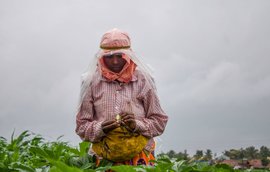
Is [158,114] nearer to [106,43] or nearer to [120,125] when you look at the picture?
[120,125]

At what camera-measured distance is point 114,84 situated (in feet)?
11.2

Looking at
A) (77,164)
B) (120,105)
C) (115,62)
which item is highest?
(115,62)

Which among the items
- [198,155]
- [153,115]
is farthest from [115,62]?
[198,155]

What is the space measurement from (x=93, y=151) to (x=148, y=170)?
1.21m

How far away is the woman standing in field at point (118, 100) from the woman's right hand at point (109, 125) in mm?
49

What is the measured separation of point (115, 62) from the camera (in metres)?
3.38

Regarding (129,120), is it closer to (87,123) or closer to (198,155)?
(87,123)

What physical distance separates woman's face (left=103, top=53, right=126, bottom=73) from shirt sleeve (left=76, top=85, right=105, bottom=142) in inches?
9.9

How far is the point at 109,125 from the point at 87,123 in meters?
0.28

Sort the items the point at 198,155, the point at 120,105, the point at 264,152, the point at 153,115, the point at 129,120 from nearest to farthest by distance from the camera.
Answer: the point at 129,120
the point at 120,105
the point at 153,115
the point at 198,155
the point at 264,152

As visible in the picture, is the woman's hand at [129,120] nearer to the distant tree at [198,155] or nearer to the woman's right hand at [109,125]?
the woman's right hand at [109,125]

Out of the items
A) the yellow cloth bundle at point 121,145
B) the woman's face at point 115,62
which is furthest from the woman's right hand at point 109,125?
the woman's face at point 115,62

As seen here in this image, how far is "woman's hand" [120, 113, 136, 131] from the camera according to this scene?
3.13 m

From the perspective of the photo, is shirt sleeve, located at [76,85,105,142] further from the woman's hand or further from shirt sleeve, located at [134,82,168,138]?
shirt sleeve, located at [134,82,168,138]
